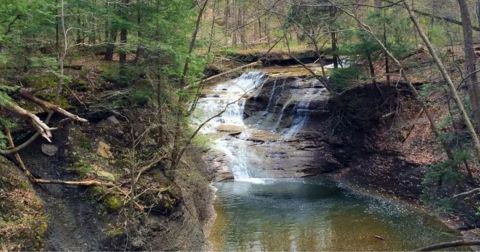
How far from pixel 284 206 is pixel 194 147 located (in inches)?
165

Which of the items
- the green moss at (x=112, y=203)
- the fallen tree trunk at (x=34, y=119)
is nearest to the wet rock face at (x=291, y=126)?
the green moss at (x=112, y=203)

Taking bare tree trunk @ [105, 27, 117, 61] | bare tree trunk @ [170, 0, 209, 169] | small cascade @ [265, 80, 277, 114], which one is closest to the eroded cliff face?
small cascade @ [265, 80, 277, 114]

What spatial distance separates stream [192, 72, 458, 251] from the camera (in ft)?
38.8

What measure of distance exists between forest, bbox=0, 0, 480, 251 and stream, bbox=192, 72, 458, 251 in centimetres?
8

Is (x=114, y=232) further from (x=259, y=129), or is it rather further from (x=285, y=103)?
(x=285, y=103)

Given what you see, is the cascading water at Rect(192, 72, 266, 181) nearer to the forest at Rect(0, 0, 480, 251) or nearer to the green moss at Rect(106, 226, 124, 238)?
the forest at Rect(0, 0, 480, 251)

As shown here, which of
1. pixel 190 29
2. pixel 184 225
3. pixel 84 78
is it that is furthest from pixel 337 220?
pixel 84 78

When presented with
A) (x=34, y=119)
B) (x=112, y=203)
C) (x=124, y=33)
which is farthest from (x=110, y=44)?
(x=112, y=203)

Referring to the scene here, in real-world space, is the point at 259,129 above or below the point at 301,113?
below

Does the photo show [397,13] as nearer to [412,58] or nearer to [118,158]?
[412,58]

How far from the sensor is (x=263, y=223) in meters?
13.3

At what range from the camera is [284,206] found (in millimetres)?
15094

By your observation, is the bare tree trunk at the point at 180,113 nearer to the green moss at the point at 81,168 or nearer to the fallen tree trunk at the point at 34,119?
the green moss at the point at 81,168

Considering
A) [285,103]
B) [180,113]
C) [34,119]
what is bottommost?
[285,103]
